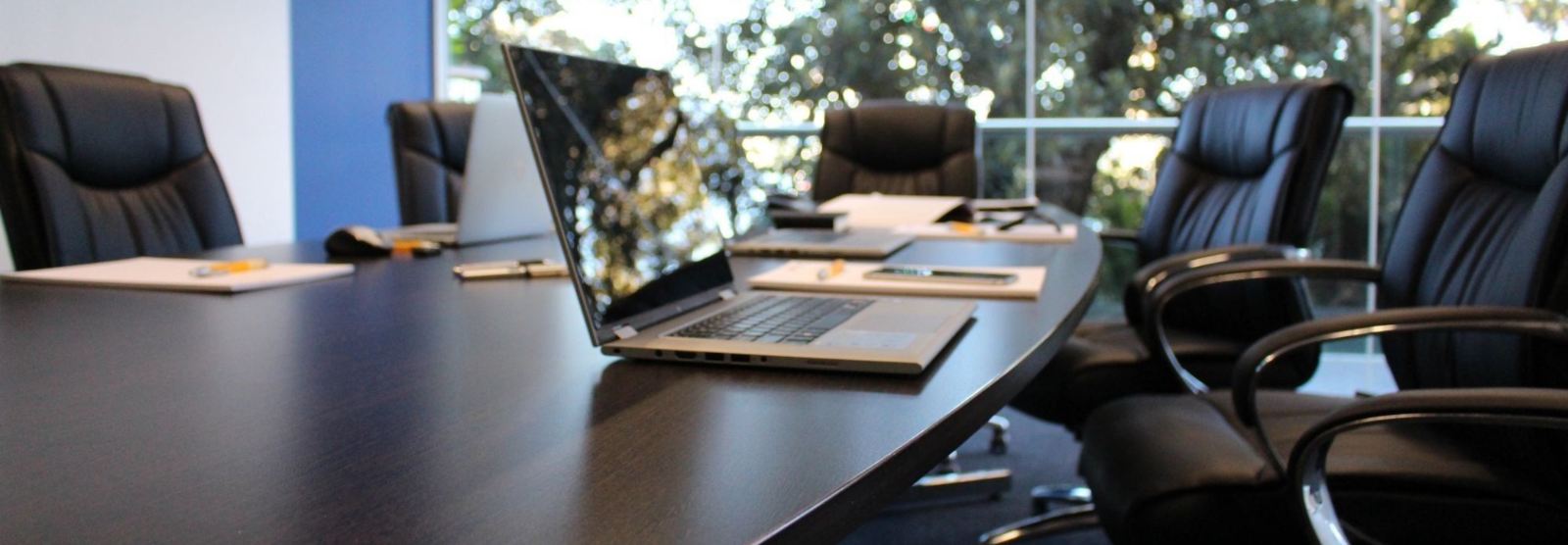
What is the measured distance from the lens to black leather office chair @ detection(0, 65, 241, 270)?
212cm

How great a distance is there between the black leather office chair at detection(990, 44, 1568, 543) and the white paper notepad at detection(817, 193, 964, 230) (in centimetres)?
89

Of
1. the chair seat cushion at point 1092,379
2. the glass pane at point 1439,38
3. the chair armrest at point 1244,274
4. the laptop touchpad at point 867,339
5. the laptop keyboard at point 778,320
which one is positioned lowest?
the chair seat cushion at point 1092,379

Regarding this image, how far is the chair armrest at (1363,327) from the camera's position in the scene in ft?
4.63

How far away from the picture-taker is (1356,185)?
450 cm

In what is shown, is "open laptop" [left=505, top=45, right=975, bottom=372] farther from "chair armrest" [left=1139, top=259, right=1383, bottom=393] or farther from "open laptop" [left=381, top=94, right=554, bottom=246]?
"chair armrest" [left=1139, top=259, right=1383, bottom=393]

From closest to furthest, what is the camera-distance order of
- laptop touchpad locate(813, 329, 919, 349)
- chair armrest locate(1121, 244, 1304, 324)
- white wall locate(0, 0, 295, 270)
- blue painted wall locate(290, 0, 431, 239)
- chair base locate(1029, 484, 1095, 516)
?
laptop touchpad locate(813, 329, 919, 349) → chair armrest locate(1121, 244, 1304, 324) → chair base locate(1029, 484, 1095, 516) → white wall locate(0, 0, 295, 270) → blue painted wall locate(290, 0, 431, 239)

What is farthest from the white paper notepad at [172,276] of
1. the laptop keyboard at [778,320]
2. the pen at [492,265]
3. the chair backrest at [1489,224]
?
the chair backrest at [1489,224]

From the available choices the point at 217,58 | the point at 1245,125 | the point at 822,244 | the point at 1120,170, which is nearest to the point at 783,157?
the point at 1120,170

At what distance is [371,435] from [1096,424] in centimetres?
130

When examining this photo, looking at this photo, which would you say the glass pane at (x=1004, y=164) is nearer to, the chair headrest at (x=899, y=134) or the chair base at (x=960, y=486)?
the chair headrest at (x=899, y=134)

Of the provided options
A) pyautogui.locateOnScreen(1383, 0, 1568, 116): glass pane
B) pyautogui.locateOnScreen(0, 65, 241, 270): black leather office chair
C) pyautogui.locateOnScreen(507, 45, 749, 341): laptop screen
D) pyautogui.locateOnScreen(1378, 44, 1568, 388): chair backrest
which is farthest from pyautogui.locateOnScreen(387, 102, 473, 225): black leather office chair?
pyautogui.locateOnScreen(1383, 0, 1568, 116): glass pane

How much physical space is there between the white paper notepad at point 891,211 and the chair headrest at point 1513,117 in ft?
3.60

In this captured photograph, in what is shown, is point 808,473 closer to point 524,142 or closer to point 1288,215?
point 524,142

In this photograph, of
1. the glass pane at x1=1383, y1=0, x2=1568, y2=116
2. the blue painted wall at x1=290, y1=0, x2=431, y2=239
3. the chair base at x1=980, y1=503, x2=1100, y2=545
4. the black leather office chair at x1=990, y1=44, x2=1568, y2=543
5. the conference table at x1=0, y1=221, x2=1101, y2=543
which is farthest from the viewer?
the blue painted wall at x1=290, y1=0, x2=431, y2=239
